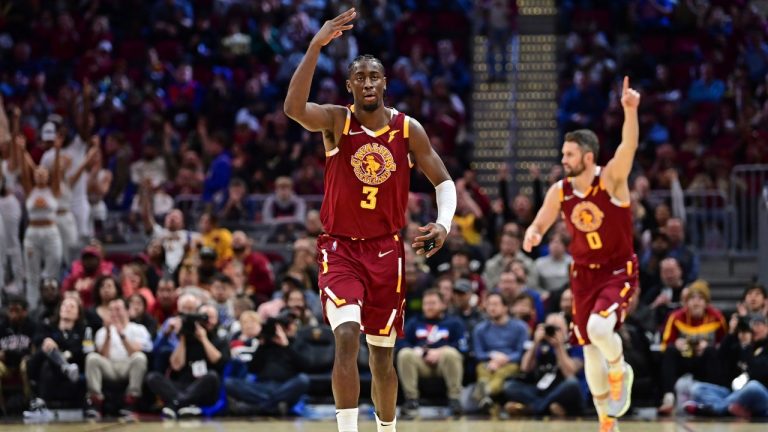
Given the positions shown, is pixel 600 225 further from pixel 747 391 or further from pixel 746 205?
pixel 746 205

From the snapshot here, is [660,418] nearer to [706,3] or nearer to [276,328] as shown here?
Result: [276,328]

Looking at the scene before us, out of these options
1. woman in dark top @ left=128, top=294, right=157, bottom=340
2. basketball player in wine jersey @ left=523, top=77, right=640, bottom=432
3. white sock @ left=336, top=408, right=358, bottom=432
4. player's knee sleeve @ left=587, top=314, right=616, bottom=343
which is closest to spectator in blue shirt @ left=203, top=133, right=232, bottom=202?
woman in dark top @ left=128, top=294, right=157, bottom=340

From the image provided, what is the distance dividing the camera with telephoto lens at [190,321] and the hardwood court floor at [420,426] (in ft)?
4.31

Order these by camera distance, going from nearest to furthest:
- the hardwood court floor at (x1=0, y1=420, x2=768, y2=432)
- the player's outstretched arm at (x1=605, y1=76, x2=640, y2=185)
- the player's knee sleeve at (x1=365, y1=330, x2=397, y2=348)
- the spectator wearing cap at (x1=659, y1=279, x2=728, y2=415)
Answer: the player's knee sleeve at (x1=365, y1=330, x2=397, y2=348), the player's outstretched arm at (x1=605, y1=76, x2=640, y2=185), the hardwood court floor at (x1=0, y1=420, x2=768, y2=432), the spectator wearing cap at (x1=659, y1=279, x2=728, y2=415)

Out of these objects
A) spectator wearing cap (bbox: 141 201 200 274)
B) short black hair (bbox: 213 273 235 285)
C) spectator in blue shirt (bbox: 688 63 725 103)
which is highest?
spectator in blue shirt (bbox: 688 63 725 103)

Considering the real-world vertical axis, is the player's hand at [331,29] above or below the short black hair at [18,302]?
above

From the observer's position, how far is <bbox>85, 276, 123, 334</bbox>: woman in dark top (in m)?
13.5

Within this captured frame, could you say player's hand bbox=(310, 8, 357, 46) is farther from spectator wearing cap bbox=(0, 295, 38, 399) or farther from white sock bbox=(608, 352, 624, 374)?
spectator wearing cap bbox=(0, 295, 38, 399)

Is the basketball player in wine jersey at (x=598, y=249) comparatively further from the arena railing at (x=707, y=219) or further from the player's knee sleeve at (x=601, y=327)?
the arena railing at (x=707, y=219)

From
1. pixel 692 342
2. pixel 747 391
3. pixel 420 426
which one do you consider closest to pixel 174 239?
pixel 420 426

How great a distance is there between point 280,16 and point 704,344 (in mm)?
11720

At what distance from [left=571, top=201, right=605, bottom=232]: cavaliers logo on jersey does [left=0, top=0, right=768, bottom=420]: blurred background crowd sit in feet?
10.5

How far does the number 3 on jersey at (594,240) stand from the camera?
952 cm

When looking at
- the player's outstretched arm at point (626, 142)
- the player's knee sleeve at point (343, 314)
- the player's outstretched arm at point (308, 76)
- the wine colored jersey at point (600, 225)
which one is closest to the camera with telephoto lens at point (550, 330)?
the wine colored jersey at point (600, 225)
